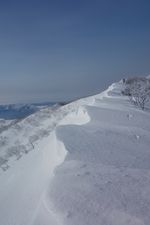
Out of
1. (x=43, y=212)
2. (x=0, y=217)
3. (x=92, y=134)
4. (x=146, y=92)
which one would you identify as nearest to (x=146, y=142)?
(x=92, y=134)

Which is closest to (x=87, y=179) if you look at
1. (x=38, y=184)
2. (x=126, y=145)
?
(x=38, y=184)

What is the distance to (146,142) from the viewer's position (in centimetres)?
524

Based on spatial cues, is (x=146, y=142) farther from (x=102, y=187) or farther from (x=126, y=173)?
(x=102, y=187)

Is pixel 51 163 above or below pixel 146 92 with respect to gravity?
below

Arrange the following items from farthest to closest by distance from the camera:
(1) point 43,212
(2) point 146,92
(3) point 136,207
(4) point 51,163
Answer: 1. (2) point 146,92
2. (4) point 51,163
3. (1) point 43,212
4. (3) point 136,207

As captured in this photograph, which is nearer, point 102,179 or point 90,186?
point 90,186

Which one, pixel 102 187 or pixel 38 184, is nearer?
pixel 102 187

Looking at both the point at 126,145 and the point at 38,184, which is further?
the point at 126,145

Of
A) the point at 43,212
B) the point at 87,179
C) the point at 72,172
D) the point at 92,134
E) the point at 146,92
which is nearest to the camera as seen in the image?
the point at 43,212

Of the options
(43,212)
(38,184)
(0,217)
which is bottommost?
(0,217)

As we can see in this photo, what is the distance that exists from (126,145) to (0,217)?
3311 millimetres

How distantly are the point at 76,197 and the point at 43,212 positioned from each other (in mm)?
504

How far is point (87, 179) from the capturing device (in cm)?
322

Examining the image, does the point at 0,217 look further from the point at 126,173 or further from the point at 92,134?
the point at 92,134
